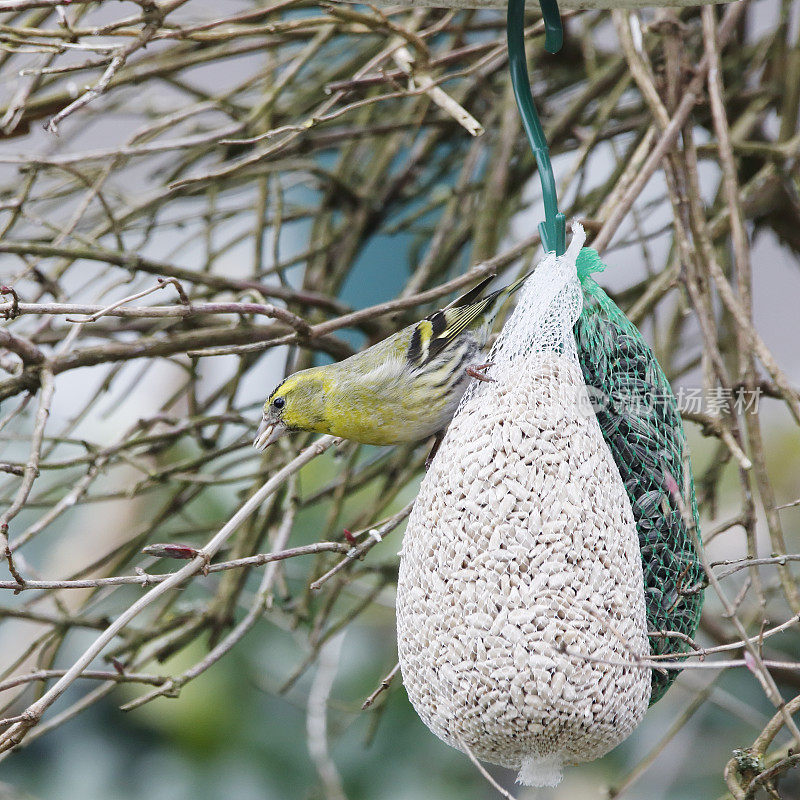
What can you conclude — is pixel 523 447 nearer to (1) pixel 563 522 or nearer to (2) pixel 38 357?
(1) pixel 563 522

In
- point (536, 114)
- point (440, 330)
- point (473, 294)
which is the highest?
point (536, 114)

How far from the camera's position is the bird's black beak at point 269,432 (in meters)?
2.61

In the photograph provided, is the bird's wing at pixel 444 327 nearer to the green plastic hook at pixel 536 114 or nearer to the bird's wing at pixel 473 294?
the bird's wing at pixel 473 294

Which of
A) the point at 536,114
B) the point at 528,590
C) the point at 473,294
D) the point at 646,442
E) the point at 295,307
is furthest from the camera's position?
the point at 295,307

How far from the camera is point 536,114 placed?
1.94 meters

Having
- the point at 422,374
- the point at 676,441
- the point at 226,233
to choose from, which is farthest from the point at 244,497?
the point at 226,233

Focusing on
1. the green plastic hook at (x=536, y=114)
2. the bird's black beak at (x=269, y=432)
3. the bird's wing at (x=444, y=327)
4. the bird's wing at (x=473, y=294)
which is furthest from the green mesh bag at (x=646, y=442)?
the bird's black beak at (x=269, y=432)

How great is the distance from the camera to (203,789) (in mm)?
4477

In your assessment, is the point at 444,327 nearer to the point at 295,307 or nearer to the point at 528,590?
the point at 295,307

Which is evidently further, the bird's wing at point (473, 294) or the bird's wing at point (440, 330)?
the bird's wing at point (440, 330)

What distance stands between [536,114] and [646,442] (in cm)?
69

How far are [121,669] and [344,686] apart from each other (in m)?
2.49

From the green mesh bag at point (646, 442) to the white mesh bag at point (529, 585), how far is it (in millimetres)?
151

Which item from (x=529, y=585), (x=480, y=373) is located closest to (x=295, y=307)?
(x=480, y=373)
